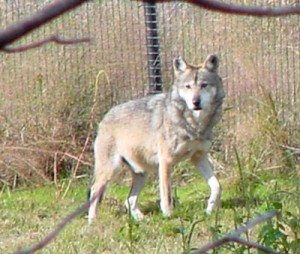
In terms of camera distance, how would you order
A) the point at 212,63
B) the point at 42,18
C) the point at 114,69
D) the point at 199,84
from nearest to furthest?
→ 1. the point at 42,18
2. the point at 199,84
3. the point at 212,63
4. the point at 114,69

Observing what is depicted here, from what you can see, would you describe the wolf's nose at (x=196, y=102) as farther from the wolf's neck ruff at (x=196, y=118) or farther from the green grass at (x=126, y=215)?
the green grass at (x=126, y=215)

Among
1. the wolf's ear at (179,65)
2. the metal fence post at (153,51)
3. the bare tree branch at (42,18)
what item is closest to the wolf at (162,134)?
the wolf's ear at (179,65)

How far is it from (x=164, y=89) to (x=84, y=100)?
0.79m

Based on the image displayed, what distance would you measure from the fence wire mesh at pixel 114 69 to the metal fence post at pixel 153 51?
6 cm

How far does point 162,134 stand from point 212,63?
32.1 inches

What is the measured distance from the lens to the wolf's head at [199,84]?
28.1ft

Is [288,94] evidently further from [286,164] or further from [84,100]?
[84,100]

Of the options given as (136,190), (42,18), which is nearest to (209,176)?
(136,190)

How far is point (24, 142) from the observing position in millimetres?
9383

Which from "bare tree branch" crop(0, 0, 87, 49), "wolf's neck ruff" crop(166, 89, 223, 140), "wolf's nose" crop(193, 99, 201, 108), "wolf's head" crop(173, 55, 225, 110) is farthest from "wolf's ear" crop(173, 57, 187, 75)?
"bare tree branch" crop(0, 0, 87, 49)

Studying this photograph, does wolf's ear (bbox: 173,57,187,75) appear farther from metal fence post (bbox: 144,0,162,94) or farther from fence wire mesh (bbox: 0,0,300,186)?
metal fence post (bbox: 144,0,162,94)

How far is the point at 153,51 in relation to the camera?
10086 mm

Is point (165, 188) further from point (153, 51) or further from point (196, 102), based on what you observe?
point (153, 51)

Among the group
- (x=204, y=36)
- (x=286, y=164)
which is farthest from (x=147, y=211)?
(x=204, y=36)
